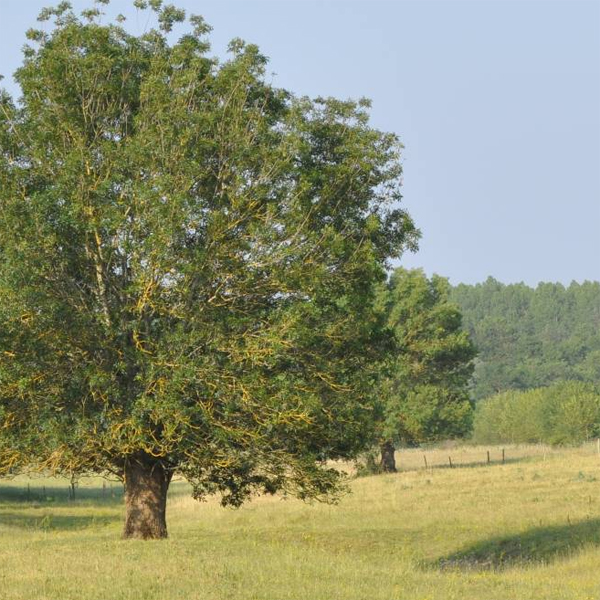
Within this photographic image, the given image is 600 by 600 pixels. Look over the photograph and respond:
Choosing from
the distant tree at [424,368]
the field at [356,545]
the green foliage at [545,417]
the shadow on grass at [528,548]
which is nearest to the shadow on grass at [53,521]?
the field at [356,545]

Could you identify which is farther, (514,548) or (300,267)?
(514,548)

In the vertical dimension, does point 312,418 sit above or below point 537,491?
above

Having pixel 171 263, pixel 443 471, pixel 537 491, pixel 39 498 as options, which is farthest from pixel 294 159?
pixel 39 498

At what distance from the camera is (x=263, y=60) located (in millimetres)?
27297

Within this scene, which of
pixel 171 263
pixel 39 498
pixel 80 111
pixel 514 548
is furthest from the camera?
pixel 39 498

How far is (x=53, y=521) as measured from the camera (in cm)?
5512

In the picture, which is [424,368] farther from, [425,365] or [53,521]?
[53,521]

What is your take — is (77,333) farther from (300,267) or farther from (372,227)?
(372,227)

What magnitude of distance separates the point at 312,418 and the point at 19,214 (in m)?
8.16

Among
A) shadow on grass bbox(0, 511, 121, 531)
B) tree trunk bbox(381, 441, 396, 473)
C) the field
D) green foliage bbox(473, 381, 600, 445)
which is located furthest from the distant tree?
green foliage bbox(473, 381, 600, 445)

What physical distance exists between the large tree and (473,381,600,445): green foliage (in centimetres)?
8261

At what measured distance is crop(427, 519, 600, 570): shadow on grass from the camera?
97.9ft

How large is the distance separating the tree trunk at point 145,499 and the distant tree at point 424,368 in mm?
42316

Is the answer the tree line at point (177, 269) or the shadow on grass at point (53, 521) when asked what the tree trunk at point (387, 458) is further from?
the tree line at point (177, 269)
